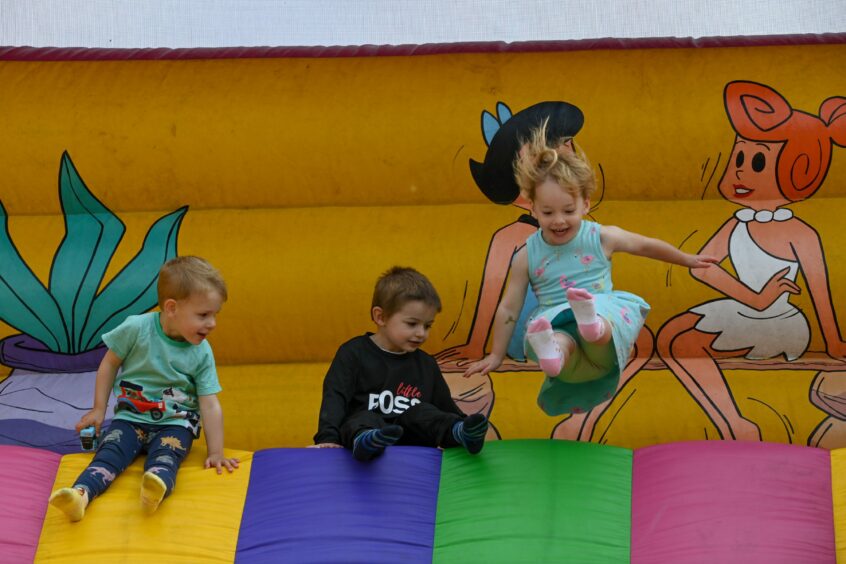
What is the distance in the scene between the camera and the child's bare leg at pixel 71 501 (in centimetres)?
245

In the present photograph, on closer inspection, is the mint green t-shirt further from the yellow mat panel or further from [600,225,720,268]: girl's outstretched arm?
[600,225,720,268]: girl's outstretched arm

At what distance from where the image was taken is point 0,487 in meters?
2.62

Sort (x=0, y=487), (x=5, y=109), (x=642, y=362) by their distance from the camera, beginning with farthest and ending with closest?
1. (x=5, y=109)
2. (x=642, y=362)
3. (x=0, y=487)

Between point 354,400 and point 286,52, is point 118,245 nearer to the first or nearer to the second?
point 286,52

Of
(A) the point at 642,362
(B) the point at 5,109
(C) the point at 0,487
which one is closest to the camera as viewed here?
(C) the point at 0,487

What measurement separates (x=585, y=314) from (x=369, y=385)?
54cm

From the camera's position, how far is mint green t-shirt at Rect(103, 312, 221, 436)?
8.81 feet

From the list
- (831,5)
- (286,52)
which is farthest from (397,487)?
(831,5)

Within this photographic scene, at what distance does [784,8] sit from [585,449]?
1494 mm

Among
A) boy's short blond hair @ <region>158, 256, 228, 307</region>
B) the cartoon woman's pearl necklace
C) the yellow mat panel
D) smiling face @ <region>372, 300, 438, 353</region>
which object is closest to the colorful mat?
the yellow mat panel

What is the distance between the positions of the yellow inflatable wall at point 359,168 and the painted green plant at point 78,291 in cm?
3

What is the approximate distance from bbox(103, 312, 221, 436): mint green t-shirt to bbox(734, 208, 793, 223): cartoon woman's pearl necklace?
1451 millimetres

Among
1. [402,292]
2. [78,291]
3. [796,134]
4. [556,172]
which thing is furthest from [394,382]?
[796,134]

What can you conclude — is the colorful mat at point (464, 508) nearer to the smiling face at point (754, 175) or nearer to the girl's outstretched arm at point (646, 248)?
the girl's outstretched arm at point (646, 248)
